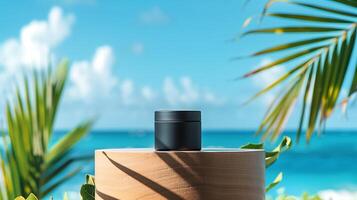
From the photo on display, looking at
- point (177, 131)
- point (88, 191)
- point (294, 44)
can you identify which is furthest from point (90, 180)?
point (294, 44)

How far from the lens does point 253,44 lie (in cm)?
2430

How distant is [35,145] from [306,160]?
17.5 metres

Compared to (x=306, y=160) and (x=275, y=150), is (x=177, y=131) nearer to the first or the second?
(x=275, y=150)

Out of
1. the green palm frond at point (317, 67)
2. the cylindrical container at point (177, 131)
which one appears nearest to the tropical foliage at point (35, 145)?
the green palm frond at point (317, 67)

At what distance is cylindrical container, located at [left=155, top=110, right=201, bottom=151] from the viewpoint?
1224mm

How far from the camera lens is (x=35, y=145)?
2.66m

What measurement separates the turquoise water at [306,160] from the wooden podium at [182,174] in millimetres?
14969

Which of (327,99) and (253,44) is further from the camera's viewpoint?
(253,44)

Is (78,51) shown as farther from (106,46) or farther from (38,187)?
(38,187)

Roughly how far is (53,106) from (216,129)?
858 inches

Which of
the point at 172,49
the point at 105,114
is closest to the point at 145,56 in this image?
the point at 172,49

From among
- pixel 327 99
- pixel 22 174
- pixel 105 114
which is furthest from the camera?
pixel 105 114

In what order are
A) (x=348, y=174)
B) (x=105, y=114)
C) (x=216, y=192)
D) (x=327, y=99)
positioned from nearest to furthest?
(x=216, y=192) → (x=327, y=99) → (x=348, y=174) → (x=105, y=114)

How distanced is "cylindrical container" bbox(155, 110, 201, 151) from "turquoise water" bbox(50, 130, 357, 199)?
1494cm
